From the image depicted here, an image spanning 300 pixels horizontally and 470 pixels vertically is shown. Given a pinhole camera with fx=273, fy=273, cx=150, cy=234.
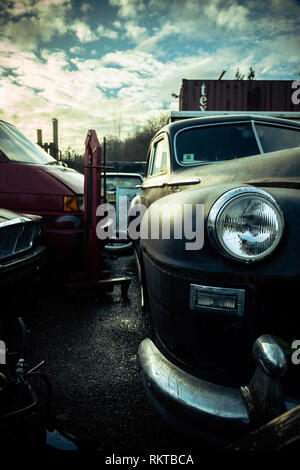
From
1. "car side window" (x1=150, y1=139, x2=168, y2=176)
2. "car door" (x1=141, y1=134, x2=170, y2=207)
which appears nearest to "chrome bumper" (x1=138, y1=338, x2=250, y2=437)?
"car door" (x1=141, y1=134, x2=170, y2=207)

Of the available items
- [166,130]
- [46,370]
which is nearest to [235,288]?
[46,370]

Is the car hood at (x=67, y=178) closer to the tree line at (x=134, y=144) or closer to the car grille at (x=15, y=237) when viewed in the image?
the car grille at (x=15, y=237)

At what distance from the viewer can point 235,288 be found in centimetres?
101

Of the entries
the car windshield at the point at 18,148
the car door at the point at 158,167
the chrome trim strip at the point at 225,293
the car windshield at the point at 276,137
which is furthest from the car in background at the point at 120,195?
the chrome trim strip at the point at 225,293

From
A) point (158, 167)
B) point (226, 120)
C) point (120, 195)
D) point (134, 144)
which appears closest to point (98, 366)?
point (158, 167)

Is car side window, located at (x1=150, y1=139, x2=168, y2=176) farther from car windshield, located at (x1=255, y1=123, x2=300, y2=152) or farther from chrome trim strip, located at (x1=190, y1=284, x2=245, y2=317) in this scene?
chrome trim strip, located at (x1=190, y1=284, x2=245, y2=317)

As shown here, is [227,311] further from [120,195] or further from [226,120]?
[120,195]

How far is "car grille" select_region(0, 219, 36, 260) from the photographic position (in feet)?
6.72

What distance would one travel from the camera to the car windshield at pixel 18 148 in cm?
339

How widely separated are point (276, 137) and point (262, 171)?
3.63 feet

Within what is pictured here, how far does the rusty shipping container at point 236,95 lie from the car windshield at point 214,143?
7.41 meters

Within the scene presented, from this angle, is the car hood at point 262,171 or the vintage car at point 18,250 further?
the vintage car at point 18,250

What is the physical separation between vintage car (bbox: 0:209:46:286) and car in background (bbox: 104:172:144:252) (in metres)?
3.13

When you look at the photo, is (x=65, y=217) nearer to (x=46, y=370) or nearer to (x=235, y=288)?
(x=46, y=370)
